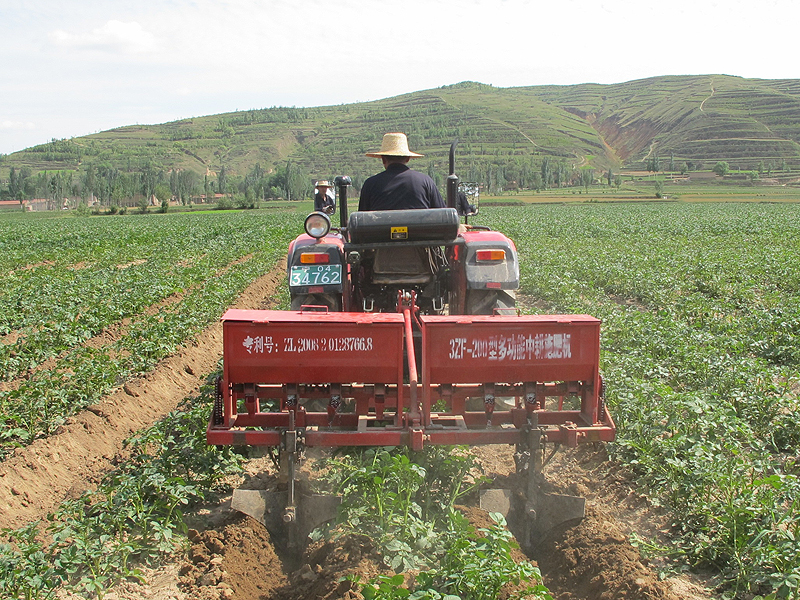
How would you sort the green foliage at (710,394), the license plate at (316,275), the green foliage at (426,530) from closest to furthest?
the green foliage at (426,530)
the green foliage at (710,394)
the license plate at (316,275)

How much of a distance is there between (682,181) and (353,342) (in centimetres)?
10794

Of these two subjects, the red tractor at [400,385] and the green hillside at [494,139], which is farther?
the green hillside at [494,139]

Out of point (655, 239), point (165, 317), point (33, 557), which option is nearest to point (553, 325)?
point (33, 557)

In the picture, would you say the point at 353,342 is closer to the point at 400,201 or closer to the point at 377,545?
the point at 377,545

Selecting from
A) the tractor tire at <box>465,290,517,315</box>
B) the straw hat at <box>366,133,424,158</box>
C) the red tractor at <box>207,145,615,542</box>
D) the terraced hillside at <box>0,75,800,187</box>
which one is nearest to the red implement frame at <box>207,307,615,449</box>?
the red tractor at <box>207,145,615,542</box>

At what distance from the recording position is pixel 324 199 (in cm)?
614

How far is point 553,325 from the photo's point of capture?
410 centimetres

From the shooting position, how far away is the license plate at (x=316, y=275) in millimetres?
5383

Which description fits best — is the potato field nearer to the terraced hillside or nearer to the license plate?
the license plate

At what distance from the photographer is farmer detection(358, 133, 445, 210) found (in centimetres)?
532

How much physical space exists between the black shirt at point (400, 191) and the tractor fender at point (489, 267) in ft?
1.55

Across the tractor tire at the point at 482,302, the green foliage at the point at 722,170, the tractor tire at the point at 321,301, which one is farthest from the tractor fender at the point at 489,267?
the green foliage at the point at 722,170

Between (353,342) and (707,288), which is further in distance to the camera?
(707,288)

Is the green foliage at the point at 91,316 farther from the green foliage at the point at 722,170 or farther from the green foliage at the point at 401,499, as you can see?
the green foliage at the point at 722,170
